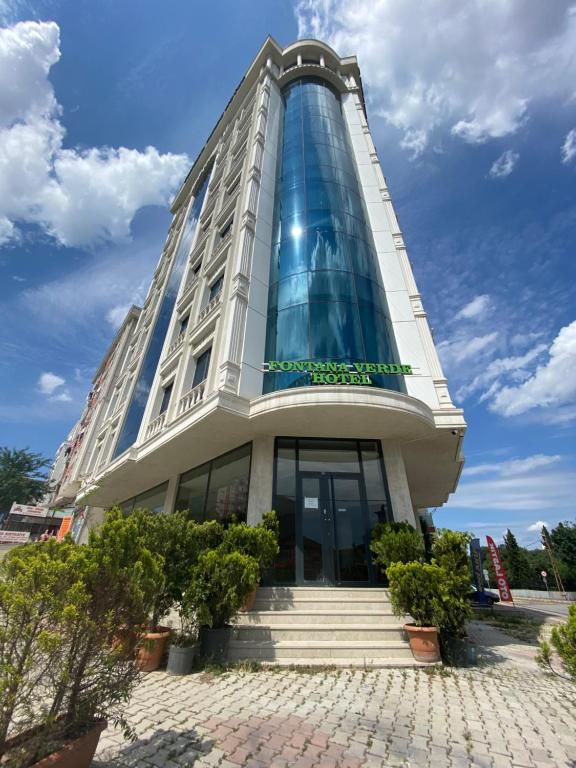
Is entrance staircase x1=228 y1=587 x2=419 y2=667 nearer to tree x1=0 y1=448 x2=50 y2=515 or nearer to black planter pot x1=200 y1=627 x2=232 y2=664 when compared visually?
black planter pot x1=200 y1=627 x2=232 y2=664

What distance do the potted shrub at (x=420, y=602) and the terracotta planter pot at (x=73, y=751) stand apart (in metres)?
5.70

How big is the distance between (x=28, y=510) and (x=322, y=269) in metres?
54.4

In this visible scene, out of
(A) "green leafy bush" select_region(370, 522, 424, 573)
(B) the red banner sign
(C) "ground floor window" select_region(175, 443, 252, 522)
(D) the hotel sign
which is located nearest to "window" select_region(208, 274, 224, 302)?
(D) the hotel sign

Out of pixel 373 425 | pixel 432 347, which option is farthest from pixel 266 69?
pixel 373 425

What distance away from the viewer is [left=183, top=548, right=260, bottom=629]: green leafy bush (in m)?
6.50

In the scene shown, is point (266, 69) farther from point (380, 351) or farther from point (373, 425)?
point (373, 425)

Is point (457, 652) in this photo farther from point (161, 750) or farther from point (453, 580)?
point (161, 750)

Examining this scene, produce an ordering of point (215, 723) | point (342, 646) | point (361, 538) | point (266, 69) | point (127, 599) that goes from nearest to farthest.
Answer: point (127, 599) → point (215, 723) → point (342, 646) → point (361, 538) → point (266, 69)

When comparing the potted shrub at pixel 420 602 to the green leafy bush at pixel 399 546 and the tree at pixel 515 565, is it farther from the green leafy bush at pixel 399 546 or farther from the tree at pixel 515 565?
the tree at pixel 515 565

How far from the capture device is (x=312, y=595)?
857 cm

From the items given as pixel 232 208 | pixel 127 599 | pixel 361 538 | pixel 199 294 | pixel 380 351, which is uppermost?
pixel 232 208

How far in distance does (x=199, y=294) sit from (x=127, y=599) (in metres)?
14.7

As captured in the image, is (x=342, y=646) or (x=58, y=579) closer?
(x=58, y=579)

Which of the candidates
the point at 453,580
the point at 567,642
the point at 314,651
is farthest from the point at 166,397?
the point at 567,642
